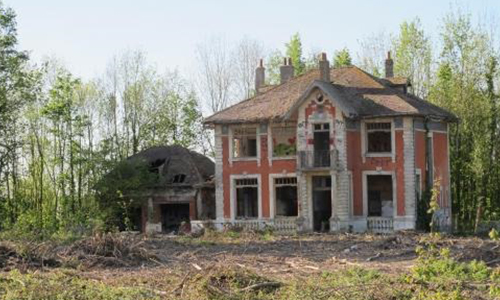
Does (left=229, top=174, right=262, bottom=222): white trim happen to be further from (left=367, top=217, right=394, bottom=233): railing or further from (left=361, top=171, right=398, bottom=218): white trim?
(left=367, top=217, right=394, bottom=233): railing

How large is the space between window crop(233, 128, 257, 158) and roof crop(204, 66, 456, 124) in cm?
138

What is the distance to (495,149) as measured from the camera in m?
51.4

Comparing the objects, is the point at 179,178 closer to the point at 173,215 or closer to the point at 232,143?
the point at 173,215

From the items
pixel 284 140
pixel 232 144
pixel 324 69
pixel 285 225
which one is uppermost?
pixel 324 69

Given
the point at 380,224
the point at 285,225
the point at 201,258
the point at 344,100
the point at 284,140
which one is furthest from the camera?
the point at 284,140

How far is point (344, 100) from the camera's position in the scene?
42.0m

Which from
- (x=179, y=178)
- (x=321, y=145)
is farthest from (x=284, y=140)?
(x=179, y=178)

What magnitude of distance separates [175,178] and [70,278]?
27.6 m

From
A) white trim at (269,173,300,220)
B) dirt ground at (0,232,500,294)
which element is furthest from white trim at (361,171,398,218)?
dirt ground at (0,232,500,294)

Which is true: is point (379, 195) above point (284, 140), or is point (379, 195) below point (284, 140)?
below

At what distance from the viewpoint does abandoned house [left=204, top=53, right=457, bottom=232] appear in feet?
137

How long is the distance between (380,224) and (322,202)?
12.6 ft

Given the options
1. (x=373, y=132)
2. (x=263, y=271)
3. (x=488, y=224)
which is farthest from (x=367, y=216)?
(x=263, y=271)

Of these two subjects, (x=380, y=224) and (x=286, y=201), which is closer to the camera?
(x=380, y=224)
